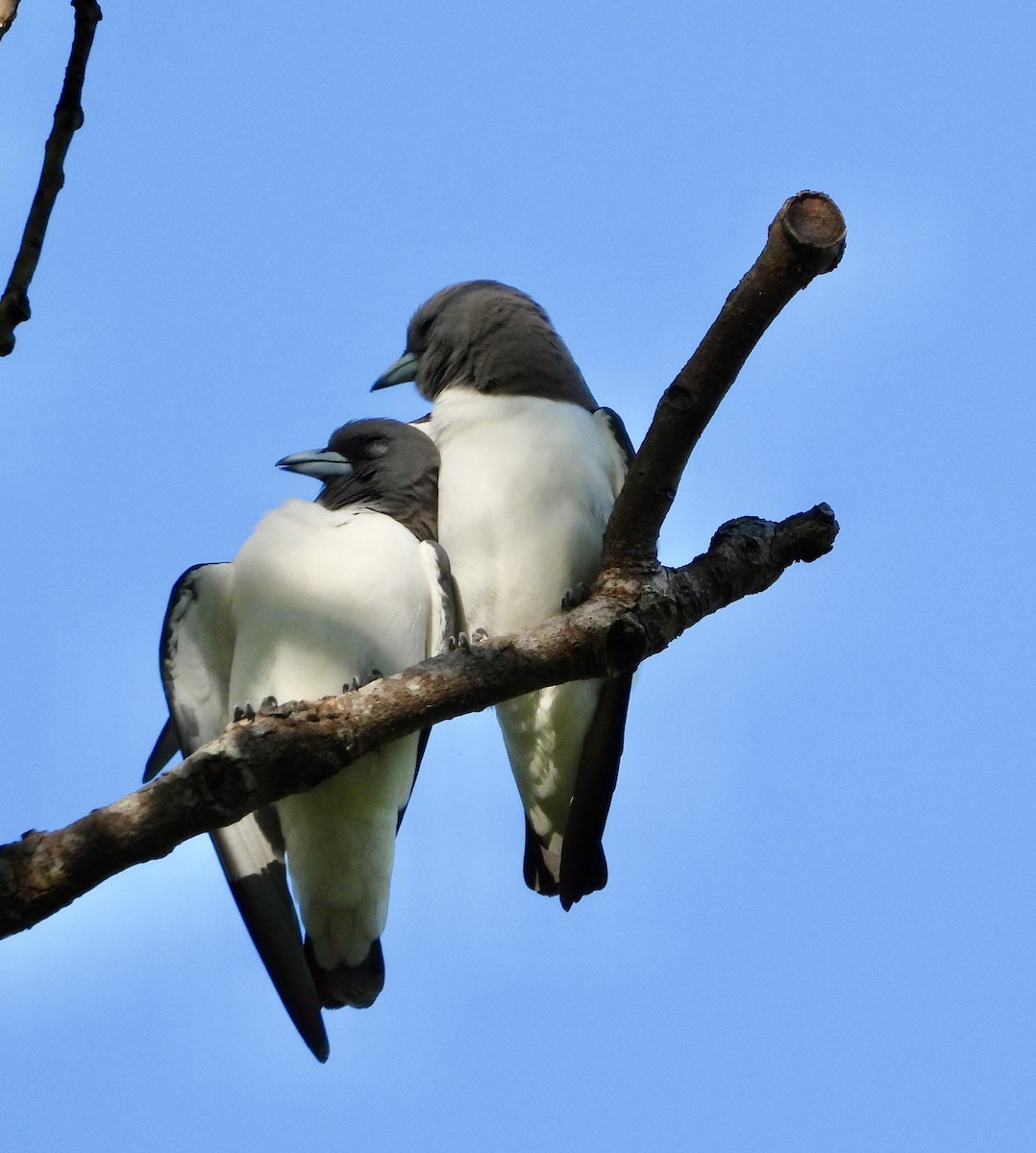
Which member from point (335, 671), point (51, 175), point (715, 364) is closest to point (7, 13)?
point (51, 175)

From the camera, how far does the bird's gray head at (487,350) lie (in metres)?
6.03

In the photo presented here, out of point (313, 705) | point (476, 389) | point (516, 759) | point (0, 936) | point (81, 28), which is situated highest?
point (476, 389)

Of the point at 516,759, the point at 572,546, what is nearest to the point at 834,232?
the point at 572,546

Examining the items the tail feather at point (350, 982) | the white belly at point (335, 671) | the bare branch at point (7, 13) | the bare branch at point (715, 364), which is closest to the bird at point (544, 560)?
the white belly at point (335, 671)

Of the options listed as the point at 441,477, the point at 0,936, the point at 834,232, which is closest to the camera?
the point at 0,936

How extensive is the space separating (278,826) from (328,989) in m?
0.59

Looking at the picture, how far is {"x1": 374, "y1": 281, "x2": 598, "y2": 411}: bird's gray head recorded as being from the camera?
6.03m

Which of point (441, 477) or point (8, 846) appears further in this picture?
point (441, 477)

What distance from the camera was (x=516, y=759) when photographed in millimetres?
5594

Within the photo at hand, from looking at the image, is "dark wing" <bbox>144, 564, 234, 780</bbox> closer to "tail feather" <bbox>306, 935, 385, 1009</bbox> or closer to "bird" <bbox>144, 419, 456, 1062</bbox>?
"bird" <bbox>144, 419, 456, 1062</bbox>

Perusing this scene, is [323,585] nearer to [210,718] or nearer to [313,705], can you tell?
[210,718]

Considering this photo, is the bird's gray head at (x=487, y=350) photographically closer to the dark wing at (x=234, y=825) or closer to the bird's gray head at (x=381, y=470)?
the bird's gray head at (x=381, y=470)

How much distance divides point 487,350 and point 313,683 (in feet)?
6.06

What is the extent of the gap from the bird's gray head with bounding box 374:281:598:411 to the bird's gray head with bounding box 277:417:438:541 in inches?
15.9
